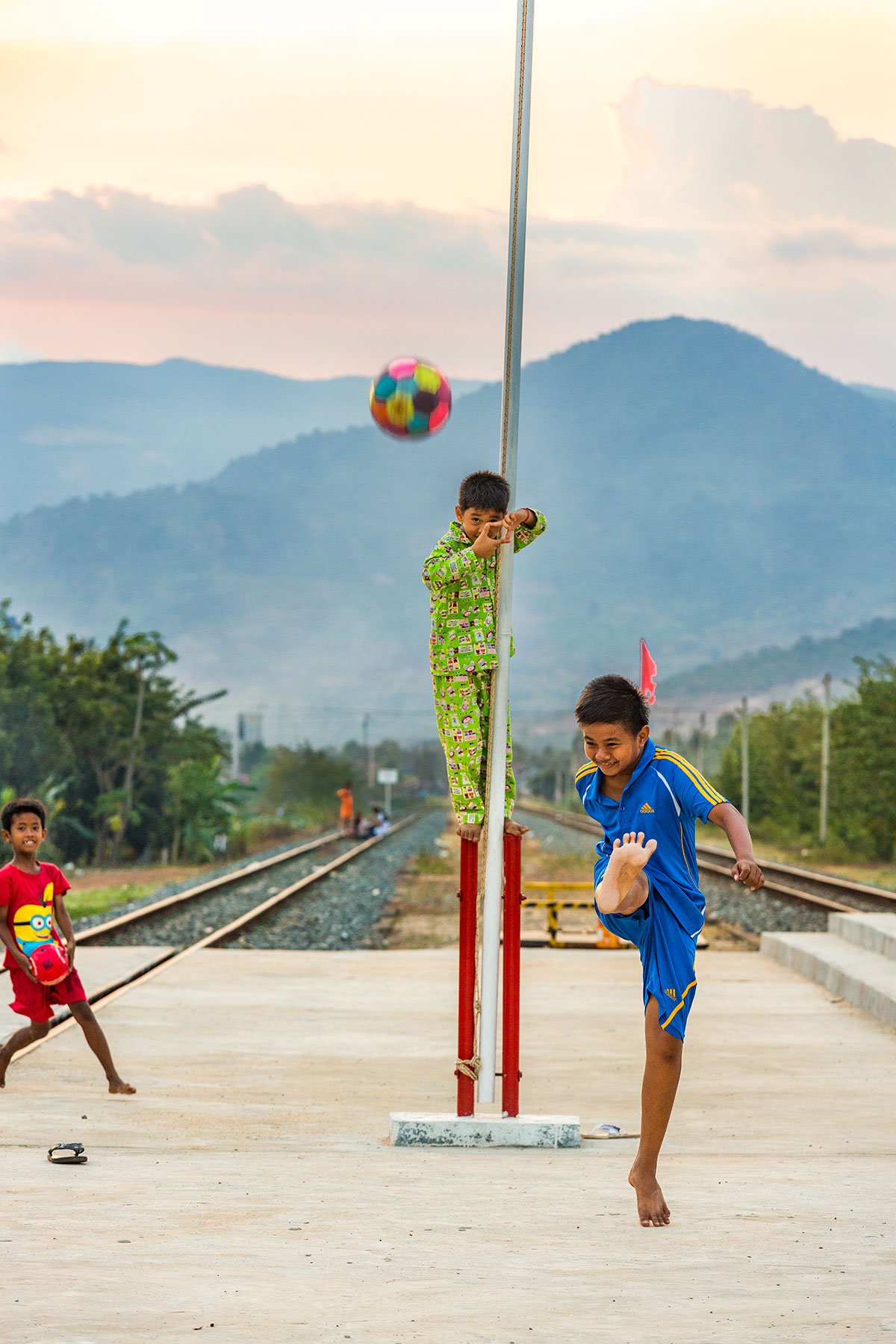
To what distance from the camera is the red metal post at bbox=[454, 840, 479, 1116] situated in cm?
628

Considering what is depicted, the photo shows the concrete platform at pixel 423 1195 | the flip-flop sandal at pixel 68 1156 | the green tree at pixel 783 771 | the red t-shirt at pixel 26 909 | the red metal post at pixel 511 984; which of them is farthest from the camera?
the green tree at pixel 783 771

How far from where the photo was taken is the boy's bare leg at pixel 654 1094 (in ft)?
15.5

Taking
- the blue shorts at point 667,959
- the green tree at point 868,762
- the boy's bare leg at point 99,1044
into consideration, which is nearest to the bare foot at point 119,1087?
the boy's bare leg at point 99,1044

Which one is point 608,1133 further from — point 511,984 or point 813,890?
point 813,890

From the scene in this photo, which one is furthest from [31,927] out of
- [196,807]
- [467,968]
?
[196,807]

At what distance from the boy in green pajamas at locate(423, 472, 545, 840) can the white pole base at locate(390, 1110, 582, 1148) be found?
3.45 ft

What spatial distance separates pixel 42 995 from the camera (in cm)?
746

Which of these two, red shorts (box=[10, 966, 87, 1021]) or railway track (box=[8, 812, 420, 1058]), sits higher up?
red shorts (box=[10, 966, 87, 1021])

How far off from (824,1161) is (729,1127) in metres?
1.10

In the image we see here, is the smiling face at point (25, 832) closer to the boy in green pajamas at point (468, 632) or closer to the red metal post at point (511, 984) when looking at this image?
the boy in green pajamas at point (468, 632)

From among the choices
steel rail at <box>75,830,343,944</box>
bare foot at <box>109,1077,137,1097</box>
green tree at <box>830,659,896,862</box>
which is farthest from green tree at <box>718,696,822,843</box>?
bare foot at <box>109,1077,137,1097</box>

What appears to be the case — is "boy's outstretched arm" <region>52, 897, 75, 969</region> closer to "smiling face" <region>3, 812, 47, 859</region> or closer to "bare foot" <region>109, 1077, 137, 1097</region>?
"smiling face" <region>3, 812, 47, 859</region>

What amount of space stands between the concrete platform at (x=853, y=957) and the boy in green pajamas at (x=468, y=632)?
4750 mm

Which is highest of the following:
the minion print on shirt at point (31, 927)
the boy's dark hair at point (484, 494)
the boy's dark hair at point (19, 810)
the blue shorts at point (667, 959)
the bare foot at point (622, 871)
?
the boy's dark hair at point (484, 494)
